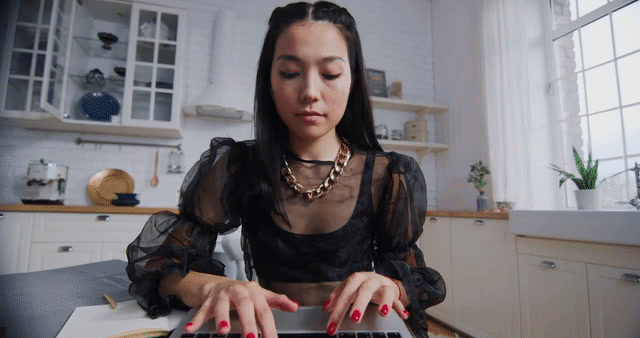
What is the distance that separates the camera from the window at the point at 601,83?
1958 millimetres

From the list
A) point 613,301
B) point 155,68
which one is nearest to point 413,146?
point 613,301

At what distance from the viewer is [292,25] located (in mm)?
685

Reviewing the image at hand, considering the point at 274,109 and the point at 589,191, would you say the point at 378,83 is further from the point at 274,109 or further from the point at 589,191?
the point at 274,109

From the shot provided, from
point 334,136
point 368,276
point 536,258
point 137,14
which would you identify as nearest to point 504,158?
point 536,258

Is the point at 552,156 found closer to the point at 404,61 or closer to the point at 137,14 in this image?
the point at 404,61

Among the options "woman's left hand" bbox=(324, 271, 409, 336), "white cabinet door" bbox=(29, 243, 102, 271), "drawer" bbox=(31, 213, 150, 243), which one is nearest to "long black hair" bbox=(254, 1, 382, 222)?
"woman's left hand" bbox=(324, 271, 409, 336)

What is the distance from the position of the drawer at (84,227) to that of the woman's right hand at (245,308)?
6.68ft

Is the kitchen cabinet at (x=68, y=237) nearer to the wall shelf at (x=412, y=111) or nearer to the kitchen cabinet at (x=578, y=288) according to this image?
the wall shelf at (x=412, y=111)

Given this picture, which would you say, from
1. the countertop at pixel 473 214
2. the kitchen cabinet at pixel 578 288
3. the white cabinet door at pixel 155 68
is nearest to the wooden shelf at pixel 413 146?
the countertop at pixel 473 214

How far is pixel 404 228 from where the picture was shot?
2.48 feet

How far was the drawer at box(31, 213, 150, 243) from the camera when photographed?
209cm

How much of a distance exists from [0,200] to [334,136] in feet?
2.12

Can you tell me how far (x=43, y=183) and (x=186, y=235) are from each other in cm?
229

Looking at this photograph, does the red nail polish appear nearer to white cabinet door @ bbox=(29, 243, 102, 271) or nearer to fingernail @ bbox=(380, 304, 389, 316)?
fingernail @ bbox=(380, 304, 389, 316)
